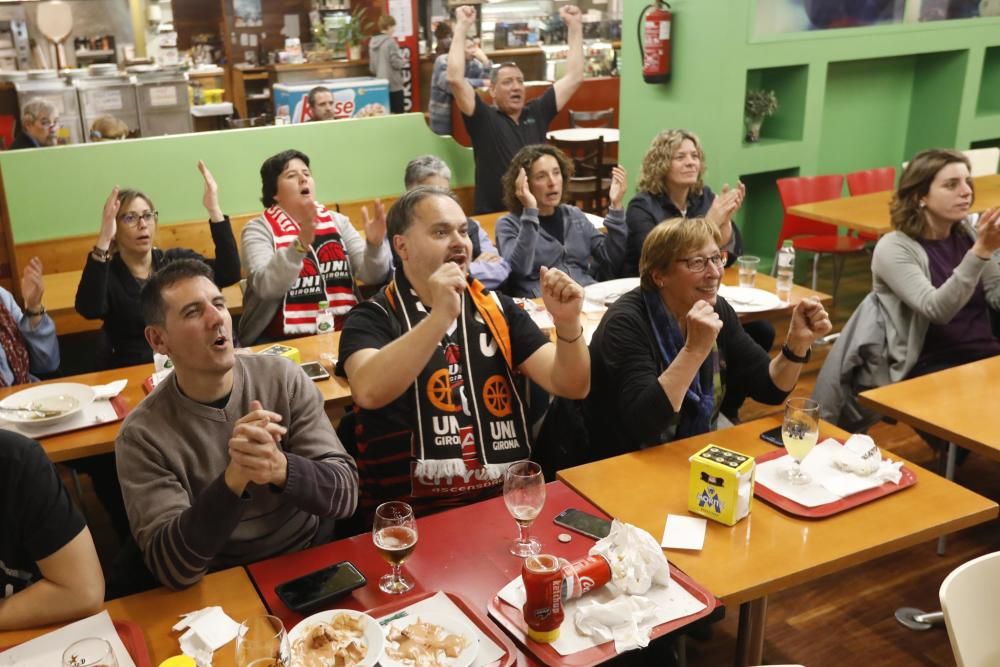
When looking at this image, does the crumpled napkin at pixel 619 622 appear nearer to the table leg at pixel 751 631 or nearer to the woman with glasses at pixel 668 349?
the table leg at pixel 751 631

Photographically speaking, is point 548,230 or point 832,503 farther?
point 548,230

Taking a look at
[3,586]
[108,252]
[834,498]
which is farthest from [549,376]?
[108,252]

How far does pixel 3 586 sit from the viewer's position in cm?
182

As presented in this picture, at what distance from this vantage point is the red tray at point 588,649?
1597 millimetres

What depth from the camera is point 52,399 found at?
288 centimetres

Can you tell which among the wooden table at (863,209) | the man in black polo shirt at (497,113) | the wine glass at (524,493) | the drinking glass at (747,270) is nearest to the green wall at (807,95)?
the man in black polo shirt at (497,113)

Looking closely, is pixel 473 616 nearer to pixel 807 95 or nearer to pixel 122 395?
pixel 122 395

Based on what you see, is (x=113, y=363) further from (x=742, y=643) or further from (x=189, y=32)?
(x=189, y=32)

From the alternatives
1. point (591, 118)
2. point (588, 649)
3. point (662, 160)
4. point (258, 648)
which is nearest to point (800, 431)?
point (588, 649)

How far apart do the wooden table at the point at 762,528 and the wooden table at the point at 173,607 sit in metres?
0.82

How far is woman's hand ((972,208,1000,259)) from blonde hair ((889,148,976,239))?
0.31 metres

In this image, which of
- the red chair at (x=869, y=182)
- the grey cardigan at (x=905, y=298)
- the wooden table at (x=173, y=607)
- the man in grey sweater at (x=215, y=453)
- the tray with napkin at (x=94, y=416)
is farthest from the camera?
the red chair at (x=869, y=182)

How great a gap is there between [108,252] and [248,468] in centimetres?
213

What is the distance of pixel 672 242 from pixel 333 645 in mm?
1506
